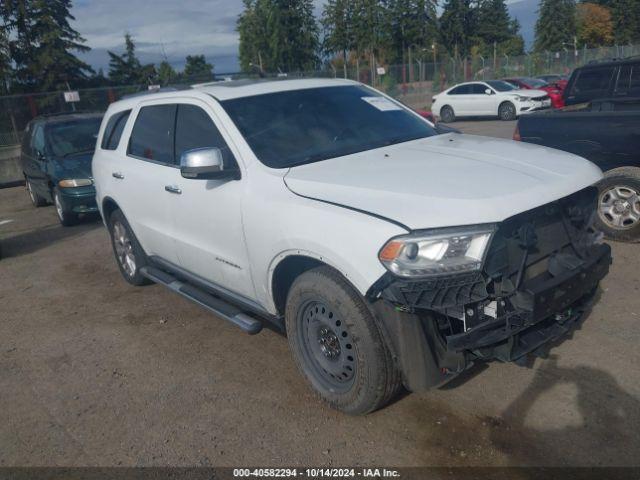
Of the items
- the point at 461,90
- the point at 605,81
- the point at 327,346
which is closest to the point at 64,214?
the point at 327,346

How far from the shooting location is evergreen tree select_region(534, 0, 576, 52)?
6912 centimetres

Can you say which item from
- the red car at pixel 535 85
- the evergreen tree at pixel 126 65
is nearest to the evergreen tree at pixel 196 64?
the evergreen tree at pixel 126 65

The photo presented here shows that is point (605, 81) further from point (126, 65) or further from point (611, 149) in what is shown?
point (126, 65)

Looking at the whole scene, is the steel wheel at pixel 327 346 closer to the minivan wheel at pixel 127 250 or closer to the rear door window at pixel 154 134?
the rear door window at pixel 154 134

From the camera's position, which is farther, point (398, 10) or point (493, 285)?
point (398, 10)

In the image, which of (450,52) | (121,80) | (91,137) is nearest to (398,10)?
(450,52)

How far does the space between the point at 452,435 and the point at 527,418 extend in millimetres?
466

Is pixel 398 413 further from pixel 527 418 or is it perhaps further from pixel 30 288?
pixel 30 288

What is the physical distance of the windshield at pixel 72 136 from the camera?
9.79 m

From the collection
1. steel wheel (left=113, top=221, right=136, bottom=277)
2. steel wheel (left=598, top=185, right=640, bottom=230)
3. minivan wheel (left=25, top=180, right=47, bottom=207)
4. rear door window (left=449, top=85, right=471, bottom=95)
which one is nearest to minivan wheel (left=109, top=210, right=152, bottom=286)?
steel wheel (left=113, top=221, right=136, bottom=277)

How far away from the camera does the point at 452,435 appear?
314 centimetres

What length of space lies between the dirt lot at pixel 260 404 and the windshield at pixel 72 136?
17.7 ft

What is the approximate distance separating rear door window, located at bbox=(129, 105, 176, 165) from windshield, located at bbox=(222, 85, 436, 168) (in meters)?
0.81

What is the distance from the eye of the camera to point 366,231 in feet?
9.34
